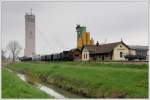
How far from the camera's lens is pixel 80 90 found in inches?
831

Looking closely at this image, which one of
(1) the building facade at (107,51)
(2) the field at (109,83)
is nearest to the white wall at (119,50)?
(1) the building facade at (107,51)

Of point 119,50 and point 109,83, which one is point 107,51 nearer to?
point 119,50

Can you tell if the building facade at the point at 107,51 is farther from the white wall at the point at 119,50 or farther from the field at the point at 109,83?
the field at the point at 109,83

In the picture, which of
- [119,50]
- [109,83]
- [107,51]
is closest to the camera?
[109,83]

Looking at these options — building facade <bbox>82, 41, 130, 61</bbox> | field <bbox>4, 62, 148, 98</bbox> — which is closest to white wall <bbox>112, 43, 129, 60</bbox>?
building facade <bbox>82, 41, 130, 61</bbox>

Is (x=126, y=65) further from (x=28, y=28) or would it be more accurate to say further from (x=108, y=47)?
(x=108, y=47)

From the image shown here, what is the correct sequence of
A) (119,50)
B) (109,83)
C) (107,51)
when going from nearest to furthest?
(109,83) < (119,50) < (107,51)

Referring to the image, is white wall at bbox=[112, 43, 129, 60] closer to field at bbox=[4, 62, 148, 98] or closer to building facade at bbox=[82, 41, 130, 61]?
building facade at bbox=[82, 41, 130, 61]

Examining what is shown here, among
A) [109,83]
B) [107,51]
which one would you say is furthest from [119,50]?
[109,83]

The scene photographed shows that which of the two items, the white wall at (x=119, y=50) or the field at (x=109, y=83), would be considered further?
the white wall at (x=119, y=50)

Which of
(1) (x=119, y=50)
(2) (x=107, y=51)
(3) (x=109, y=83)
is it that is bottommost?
(3) (x=109, y=83)

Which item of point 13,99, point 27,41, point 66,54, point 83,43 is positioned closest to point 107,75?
point 27,41

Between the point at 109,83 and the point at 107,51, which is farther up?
the point at 107,51

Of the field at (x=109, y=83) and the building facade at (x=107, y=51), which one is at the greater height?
the building facade at (x=107, y=51)
